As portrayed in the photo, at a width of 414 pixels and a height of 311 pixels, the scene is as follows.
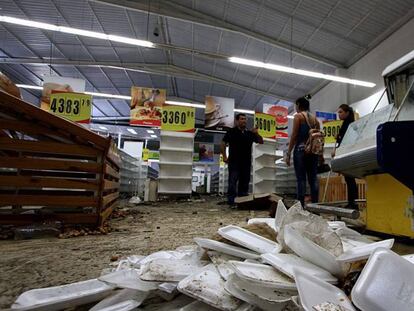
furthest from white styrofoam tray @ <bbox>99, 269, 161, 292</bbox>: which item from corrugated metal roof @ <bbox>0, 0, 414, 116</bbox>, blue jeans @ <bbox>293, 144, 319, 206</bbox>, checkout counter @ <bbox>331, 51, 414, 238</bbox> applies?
corrugated metal roof @ <bbox>0, 0, 414, 116</bbox>

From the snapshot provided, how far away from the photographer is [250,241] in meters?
1.23

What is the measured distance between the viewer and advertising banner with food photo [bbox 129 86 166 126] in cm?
863

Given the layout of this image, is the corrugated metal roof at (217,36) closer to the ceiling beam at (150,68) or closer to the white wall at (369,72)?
the ceiling beam at (150,68)

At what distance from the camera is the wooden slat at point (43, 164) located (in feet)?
6.64

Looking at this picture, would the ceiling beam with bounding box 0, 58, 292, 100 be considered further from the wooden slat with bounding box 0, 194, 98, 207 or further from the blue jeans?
the wooden slat with bounding box 0, 194, 98, 207

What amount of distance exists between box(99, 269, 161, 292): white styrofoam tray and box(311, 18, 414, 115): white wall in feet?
24.1

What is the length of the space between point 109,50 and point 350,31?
6908mm

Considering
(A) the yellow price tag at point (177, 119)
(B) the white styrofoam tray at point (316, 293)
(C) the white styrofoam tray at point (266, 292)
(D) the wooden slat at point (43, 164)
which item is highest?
(A) the yellow price tag at point (177, 119)

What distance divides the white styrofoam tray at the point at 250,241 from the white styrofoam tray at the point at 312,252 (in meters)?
0.09

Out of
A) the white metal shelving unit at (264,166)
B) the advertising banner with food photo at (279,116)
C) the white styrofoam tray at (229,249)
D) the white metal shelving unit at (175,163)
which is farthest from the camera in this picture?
the advertising banner with food photo at (279,116)

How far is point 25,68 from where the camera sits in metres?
10.2

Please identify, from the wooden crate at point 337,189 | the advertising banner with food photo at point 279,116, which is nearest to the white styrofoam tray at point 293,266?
the wooden crate at point 337,189

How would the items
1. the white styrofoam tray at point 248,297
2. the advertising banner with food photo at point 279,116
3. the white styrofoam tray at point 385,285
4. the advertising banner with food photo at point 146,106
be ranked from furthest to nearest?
1. the advertising banner with food photo at point 279,116
2. the advertising banner with food photo at point 146,106
3. the white styrofoam tray at point 248,297
4. the white styrofoam tray at point 385,285

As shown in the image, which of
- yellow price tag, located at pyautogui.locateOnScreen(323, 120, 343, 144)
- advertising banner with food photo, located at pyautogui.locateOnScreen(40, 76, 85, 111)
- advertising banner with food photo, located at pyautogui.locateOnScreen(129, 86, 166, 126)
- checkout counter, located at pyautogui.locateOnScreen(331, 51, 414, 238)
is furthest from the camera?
advertising banner with food photo, located at pyautogui.locateOnScreen(129, 86, 166, 126)
